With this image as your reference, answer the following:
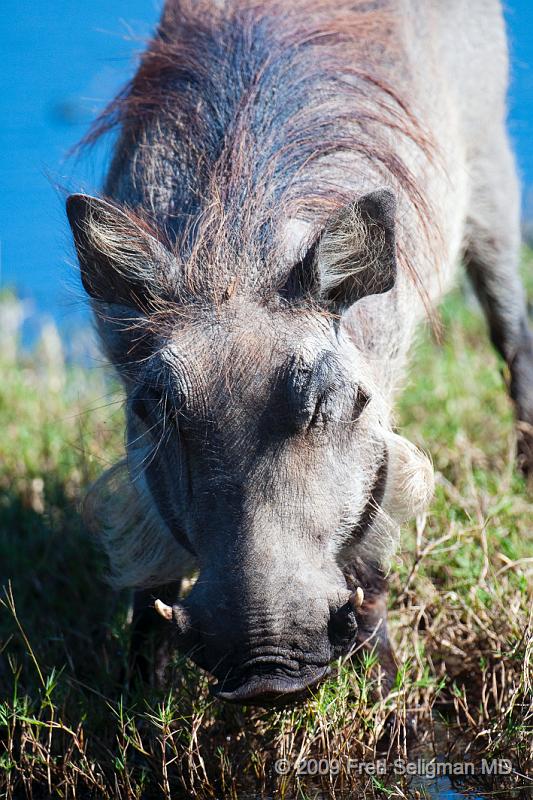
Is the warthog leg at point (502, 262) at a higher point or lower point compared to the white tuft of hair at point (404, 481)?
higher

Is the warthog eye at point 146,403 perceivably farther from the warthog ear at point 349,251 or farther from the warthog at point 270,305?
the warthog ear at point 349,251

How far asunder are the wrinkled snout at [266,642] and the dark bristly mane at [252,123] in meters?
0.87

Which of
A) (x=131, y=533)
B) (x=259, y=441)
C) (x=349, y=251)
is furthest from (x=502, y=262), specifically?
(x=259, y=441)

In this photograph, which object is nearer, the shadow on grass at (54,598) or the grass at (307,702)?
the grass at (307,702)

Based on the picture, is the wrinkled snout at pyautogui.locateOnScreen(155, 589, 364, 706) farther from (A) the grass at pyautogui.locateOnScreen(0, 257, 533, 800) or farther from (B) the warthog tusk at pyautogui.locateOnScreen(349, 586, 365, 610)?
(A) the grass at pyautogui.locateOnScreen(0, 257, 533, 800)

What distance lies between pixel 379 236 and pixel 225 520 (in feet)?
2.88

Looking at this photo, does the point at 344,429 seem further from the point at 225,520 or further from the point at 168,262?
the point at 168,262

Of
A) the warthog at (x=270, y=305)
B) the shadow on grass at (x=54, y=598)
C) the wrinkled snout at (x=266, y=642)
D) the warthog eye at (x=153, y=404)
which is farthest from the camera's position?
the shadow on grass at (x=54, y=598)

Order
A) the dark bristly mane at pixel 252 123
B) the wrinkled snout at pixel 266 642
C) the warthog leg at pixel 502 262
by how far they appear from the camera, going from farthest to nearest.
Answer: the warthog leg at pixel 502 262 → the dark bristly mane at pixel 252 123 → the wrinkled snout at pixel 266 642

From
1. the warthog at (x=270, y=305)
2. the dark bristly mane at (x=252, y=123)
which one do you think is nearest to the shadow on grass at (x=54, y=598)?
the warthog at (x=270, y=305)

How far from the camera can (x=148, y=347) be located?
295cm

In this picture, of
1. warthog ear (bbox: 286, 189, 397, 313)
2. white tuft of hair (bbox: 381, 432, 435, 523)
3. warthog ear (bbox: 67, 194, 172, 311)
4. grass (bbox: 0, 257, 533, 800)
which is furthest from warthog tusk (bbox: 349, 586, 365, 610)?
warthog ear (bbox: 67, 194, 172, 311)

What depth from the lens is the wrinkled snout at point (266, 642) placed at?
239cm

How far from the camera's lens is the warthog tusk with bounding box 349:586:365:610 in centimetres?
249
